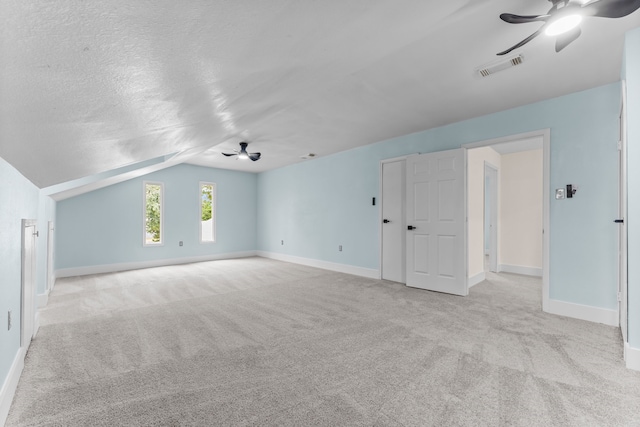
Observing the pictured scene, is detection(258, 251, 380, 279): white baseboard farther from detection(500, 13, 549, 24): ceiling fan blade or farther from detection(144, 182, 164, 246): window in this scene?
detection(500, 13, 549, 24): ceiling fan blade

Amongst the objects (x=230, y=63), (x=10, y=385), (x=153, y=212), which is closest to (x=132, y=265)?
(x=153, y=212)

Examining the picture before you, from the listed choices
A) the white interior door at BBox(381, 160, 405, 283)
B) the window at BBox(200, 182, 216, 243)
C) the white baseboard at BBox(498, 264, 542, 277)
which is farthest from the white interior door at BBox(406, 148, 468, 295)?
the window at BBox(200, 182, 216, 243)

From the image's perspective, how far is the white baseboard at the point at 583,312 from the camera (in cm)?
304

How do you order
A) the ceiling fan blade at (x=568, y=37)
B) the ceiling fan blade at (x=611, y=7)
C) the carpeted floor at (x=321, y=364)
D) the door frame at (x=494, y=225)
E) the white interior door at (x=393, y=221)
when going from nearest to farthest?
the ceiling fan blade at (x=611, y=7)
the carpeted floor at (x=321, y=364)
the ceiling fan blade at (x=568, y=37)
the white interior door at (x=393, y=221)
the door frame at (x=494, y=225)

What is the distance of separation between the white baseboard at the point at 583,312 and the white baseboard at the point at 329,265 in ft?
8.18

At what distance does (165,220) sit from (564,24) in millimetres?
7267

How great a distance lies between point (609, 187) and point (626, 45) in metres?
1.49

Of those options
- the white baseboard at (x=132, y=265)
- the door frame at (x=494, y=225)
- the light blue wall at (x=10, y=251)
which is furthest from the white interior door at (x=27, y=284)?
the door frame at (x=494, y=225)

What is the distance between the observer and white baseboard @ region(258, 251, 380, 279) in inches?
213

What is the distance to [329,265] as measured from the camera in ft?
20.3

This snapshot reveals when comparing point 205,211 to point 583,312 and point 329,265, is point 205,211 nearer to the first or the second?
point 329,265

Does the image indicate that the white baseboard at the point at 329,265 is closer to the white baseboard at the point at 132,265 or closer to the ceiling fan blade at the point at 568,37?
the white baseboard at the point at 132,265

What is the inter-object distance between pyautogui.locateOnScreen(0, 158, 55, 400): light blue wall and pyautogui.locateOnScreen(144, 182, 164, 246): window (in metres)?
4.46

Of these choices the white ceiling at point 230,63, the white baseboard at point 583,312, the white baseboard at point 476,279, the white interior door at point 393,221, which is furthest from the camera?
the white interior door at point 393,221
